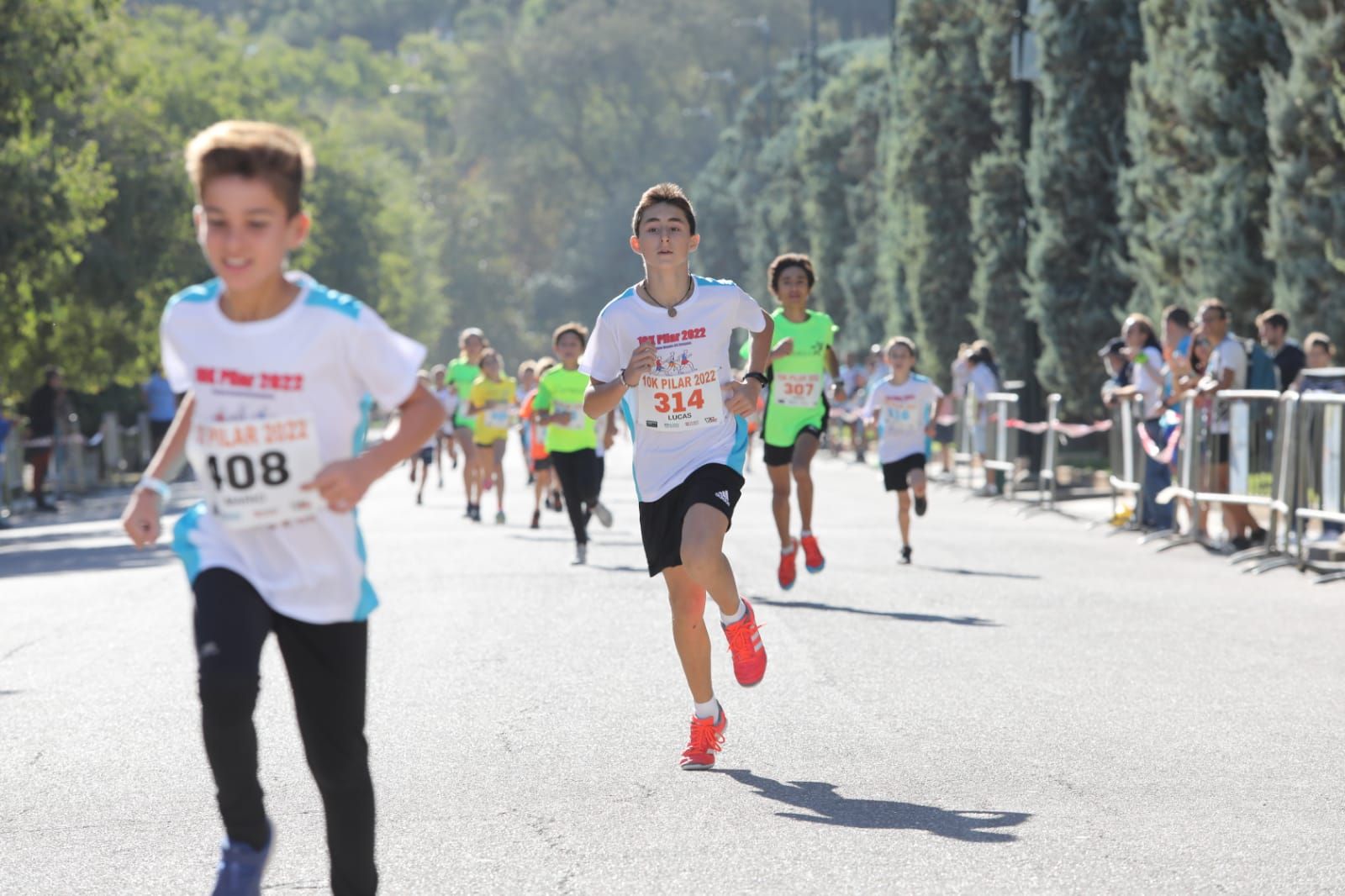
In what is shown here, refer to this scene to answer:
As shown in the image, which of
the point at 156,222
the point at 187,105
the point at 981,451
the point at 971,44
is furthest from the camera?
the point at 187,105

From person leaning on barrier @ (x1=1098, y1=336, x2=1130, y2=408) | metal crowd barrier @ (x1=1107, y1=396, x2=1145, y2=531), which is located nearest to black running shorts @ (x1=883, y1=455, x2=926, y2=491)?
metal crowd barrier @ (x1=1107, y1=396, x2=1145, y2=531)

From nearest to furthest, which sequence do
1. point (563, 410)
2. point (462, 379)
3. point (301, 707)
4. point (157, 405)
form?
point (301, 707) < point (563, 410) < point (462, 379) < point (157, 405)

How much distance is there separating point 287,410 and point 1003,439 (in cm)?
2327

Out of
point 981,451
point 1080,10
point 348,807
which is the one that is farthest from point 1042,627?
point 1080,10

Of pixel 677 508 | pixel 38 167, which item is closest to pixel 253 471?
pixel 677 508

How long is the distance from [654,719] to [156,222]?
92.4 feet

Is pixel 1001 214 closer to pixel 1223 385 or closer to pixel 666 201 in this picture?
pixel 1223 385

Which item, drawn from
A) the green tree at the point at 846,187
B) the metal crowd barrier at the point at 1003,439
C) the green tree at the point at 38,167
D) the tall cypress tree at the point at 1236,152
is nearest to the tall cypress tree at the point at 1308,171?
the tall cypress tree at the point at 1236,152

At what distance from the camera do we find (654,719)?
Result: 29.6 feet

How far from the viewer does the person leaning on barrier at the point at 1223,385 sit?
714 inches

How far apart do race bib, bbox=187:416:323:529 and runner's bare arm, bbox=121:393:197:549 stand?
92mm

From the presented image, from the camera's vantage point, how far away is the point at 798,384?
14195 millimetres

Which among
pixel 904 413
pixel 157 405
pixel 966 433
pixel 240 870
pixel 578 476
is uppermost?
pixel 904 413

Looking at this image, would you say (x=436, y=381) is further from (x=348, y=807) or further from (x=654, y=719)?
(x=348, y=807)
